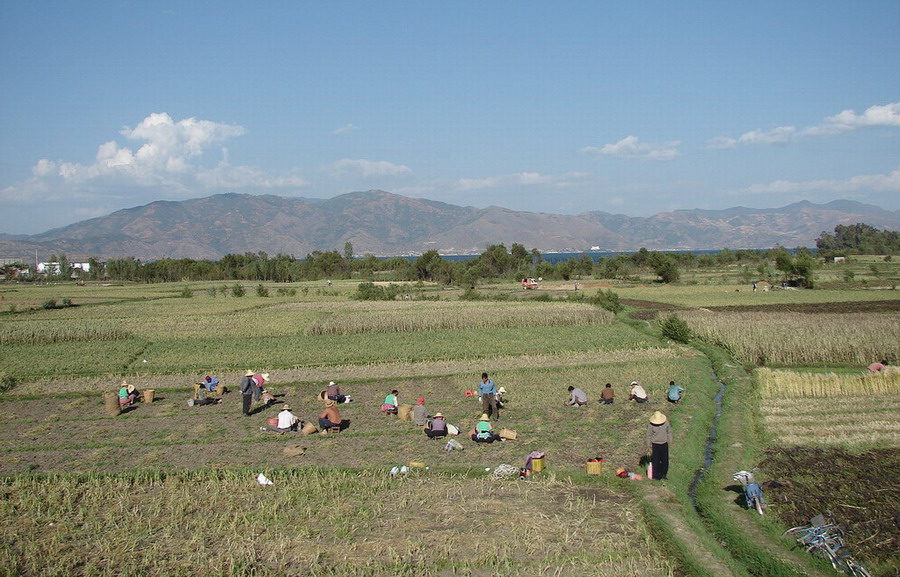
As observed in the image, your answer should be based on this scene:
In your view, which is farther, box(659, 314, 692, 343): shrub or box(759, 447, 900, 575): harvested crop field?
box(659, 314, 692, 343): shrub

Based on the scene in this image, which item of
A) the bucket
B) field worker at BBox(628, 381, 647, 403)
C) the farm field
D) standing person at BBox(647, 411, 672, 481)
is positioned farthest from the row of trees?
standing person at BBox(647, 411, 672, 481)

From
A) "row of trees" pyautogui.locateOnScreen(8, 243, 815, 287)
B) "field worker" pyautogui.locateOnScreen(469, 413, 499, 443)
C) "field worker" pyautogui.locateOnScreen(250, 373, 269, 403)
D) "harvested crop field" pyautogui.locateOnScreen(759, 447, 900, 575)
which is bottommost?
"harvested crop field" pyautogui.locateOnScreen(759, 447, 900, 575)

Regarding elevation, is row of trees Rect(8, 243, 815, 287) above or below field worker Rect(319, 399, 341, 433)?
above

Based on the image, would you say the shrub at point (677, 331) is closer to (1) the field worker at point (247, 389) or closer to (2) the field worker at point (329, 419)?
(2) the field worker at point (329, 419)

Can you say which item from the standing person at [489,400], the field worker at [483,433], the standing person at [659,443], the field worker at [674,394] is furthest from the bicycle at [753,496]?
the field worker at [674,394]

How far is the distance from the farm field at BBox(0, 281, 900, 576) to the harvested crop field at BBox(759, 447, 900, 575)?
8 centimetres

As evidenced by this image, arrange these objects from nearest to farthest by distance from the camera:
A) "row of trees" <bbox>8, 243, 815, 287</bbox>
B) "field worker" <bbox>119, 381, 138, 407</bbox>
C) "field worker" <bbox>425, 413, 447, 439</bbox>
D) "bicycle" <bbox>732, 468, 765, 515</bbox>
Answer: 1. "bicycle" <bbox>732, 468, 765, 515</bbox>
2. "field worker" <bbox>425, 413, 447, 439</bbox>
3. "field worker" <bbox>119, 381, 138, 407</bbox>
4. "row of trees" <bbox>8, 243, 815, 287</bbox>

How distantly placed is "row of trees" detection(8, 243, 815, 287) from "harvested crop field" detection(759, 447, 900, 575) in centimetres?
8059

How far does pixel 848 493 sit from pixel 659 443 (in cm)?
384

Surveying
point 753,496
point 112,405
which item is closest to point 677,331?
point 753,496

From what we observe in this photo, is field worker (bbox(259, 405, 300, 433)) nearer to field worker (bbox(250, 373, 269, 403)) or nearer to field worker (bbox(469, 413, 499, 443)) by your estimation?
field worker (bbox(250, 373, 269, 403))

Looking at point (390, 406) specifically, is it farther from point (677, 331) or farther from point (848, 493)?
point (677, 331)

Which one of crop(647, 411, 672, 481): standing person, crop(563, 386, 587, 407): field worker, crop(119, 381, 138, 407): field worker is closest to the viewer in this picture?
crop(647, 411, 672, 481): standing person

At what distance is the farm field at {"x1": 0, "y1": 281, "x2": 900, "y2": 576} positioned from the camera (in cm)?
1274
